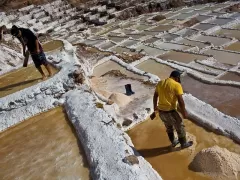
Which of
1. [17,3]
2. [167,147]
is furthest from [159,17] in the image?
[167,147]

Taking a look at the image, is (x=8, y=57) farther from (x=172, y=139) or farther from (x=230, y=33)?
(x=172, y=139)

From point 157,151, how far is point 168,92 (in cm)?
97

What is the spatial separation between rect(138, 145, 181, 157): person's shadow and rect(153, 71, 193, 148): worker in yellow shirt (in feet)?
0.53

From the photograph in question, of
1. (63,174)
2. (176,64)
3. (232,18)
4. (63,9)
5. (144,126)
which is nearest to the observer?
(63,174)

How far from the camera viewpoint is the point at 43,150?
5.15 meters

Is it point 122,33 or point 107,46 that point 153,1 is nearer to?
point 122,33

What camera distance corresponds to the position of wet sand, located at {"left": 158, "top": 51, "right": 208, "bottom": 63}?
9662 millimetres

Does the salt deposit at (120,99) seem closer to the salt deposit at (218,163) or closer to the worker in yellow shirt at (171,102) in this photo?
the worker in yellow shirt at (171,102)

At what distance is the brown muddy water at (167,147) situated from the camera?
445cm

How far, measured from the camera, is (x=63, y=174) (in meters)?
4.48

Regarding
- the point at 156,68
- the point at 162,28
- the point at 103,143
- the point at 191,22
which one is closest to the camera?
the point at 103,143

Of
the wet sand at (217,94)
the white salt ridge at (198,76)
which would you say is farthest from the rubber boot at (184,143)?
the white salt ridge at (198,76)

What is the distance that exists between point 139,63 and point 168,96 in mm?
5465

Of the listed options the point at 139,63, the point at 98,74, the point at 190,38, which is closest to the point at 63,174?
the point at 98,74
